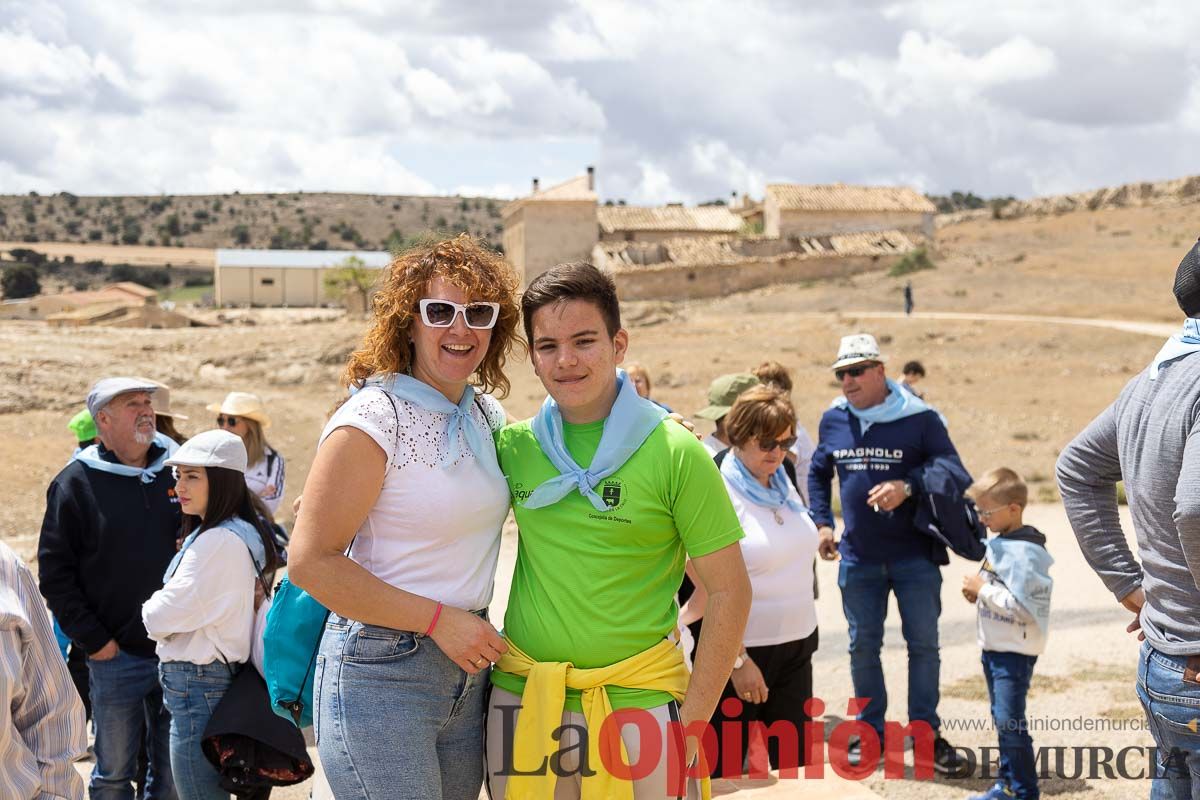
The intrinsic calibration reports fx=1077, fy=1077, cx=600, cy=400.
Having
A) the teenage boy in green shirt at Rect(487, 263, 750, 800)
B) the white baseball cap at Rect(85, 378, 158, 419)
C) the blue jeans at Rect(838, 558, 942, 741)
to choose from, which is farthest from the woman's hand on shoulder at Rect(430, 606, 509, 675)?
the blue jeans at Rect(838, 558, 942, 741)

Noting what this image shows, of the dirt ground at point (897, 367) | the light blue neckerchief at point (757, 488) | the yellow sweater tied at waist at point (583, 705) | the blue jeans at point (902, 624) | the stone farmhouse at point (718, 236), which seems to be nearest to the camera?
the yellow sweater tied at waist at point (583, 705)

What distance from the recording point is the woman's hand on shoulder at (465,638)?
2631mm

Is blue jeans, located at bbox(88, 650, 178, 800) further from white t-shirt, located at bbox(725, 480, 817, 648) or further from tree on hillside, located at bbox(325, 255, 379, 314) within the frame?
tree on hillside, located at bbox(325, 255, 379, 314)

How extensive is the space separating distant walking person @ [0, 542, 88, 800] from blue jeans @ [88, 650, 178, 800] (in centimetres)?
192

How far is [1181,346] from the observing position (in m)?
2.86

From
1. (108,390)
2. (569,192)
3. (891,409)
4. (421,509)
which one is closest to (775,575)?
(891,409)

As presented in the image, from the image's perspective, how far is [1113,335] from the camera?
23234 millimetres

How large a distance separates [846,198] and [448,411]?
44950 mm

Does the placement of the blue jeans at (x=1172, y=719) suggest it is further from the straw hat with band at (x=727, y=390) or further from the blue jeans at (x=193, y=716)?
the blue jeans at (x=193, y=716)

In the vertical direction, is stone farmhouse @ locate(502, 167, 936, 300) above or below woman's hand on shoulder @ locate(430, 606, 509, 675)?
above

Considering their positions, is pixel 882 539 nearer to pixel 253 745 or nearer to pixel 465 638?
pixel 253 745

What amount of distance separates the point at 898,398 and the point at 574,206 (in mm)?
38757

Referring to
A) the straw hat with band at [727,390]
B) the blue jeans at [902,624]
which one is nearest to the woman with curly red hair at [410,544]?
the straw hat with band at [727,390]

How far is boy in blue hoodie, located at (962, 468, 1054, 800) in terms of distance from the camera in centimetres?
473
